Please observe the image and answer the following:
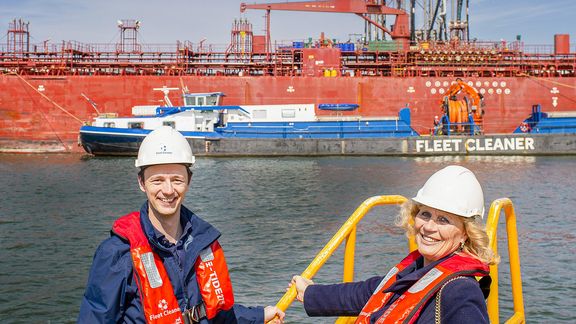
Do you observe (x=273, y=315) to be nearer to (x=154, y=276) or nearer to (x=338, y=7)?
(x=154, y=276)

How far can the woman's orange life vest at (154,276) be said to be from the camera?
2.81 metres

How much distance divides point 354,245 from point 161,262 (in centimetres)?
163

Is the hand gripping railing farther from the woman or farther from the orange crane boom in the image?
the orange crane boom

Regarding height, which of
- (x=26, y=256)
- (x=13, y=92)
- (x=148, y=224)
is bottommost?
(x=26, y=256)

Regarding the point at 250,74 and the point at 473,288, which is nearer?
the point at 473,288

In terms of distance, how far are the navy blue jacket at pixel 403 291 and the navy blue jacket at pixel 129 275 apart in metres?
0.62

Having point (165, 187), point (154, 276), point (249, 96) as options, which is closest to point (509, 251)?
point (165, 187)

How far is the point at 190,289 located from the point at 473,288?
1247 mm

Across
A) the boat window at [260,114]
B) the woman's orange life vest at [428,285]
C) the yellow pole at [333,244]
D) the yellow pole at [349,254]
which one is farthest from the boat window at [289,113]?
the woman's orange life vest at [428,285]

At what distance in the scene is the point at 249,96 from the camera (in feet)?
125

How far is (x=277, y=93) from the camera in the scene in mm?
38125

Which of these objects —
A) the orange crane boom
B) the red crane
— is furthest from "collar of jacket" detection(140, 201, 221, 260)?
the orange crane boom

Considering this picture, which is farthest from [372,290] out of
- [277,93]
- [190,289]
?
[277,93]

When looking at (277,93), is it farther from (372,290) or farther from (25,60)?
(372,290)
